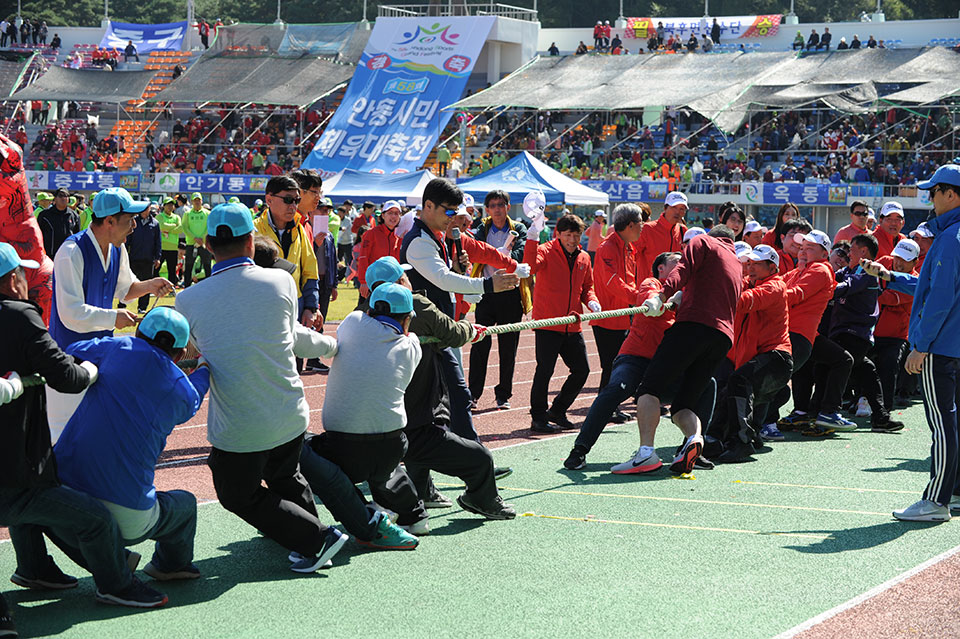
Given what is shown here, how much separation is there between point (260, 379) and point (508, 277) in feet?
8.66

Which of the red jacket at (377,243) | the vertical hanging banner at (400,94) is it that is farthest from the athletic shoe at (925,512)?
the vertical hanging banner at (400,94)

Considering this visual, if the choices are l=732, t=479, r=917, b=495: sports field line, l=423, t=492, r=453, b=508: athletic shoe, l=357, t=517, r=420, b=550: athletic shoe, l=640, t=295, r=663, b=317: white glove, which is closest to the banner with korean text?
l=640, t=295, r=663, b=317: white glove

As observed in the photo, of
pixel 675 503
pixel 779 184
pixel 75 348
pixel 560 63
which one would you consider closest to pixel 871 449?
pixel 675 503

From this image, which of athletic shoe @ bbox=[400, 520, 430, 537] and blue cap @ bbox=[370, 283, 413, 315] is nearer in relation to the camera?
blue cap @ bbox=[370, 283, 413, 315]

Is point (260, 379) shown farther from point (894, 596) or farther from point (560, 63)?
point (560, 63)

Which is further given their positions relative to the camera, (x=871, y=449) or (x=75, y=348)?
(x=871, y=449)

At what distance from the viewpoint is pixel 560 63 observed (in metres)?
41.2

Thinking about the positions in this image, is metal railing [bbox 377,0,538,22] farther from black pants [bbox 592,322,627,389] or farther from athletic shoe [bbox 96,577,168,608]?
athletic shoe [bbox 96,577,168,608]

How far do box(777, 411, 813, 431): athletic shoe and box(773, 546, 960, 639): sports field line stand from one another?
13.5 ft

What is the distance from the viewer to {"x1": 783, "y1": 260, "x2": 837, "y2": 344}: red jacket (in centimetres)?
995

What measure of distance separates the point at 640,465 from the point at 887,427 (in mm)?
3353

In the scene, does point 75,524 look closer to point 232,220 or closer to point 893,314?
point 232,220

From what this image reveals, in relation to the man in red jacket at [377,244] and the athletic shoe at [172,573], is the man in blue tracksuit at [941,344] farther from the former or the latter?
the man in red jacket at [377,244]

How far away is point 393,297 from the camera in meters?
5.89
